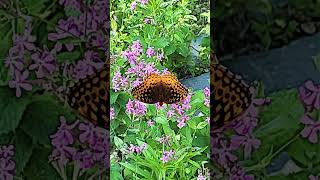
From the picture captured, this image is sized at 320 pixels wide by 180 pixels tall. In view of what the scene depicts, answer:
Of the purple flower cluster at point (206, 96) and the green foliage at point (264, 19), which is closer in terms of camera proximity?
the green foliage at point (264, 19)

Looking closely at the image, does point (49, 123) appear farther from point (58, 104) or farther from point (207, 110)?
point (207, 110)

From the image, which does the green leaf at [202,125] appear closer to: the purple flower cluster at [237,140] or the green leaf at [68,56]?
the purple flower cluster at [237,140]

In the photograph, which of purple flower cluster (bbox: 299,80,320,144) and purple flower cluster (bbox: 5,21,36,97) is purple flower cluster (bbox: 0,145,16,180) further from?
purple flower cluster (bbox: 299,80,320,144)

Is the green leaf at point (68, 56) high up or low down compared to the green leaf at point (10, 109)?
up

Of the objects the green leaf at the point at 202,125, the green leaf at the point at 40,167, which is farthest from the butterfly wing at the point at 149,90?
the green leaf at the point at 40,167

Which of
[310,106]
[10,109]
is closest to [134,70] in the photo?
[10,109]

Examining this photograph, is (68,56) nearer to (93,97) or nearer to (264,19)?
(93,97)

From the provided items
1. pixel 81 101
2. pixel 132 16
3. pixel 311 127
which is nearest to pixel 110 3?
pixel 132 16
